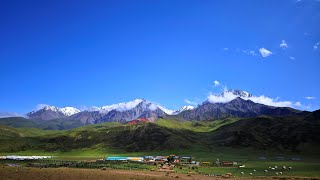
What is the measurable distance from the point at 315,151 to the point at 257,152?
103ft

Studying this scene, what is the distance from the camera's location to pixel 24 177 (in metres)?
60.2

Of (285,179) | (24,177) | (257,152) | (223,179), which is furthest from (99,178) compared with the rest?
(257,152)

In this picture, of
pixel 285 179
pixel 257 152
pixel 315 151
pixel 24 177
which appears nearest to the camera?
pixel 24 177

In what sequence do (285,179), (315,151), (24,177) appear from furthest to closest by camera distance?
(315,151) < (285,179) < (24,177)

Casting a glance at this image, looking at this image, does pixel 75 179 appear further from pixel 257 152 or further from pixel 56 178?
pixel 257 152

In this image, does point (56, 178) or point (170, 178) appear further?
point (170, 178)

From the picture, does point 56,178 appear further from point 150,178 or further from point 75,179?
point 150,178

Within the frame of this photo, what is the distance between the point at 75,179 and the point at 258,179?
3679 centimetres

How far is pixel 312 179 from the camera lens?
61844mm

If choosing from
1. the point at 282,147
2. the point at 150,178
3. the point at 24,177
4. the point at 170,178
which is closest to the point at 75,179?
the point at 24,177

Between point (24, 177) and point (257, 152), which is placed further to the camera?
point (257, 152)

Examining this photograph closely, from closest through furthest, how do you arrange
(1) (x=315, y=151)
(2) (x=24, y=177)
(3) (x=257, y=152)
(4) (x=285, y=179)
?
(2) (x=24, y=177) < (4) (x=285, y=179) < (1) (x=315, y=151) < (3) (x=257, y=152)

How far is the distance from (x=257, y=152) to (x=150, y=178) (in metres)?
142

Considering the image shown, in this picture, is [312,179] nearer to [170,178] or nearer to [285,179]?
[285,179]
